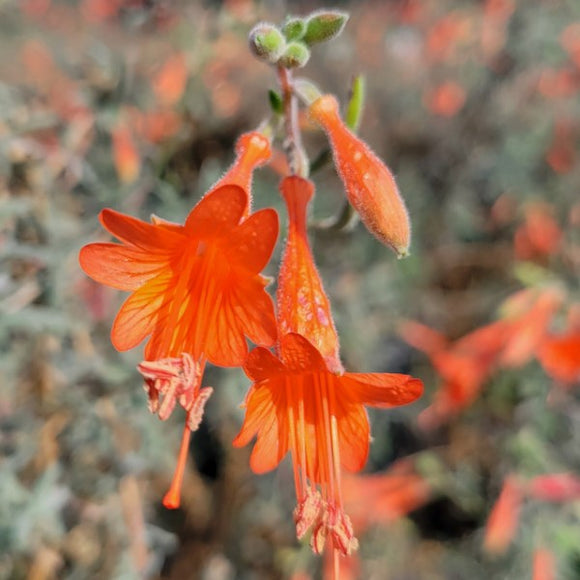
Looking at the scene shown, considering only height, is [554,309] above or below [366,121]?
below

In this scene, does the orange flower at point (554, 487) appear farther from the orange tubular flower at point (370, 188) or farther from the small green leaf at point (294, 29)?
the small green leaf at point (294, 29)

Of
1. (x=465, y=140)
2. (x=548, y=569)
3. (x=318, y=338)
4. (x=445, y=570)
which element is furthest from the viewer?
(x=465, y=140)

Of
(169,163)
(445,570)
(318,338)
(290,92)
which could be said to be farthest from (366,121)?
(318,338)

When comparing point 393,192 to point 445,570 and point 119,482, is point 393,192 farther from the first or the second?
point 445,570

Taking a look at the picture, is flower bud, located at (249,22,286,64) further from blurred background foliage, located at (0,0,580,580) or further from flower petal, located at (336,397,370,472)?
blurred background foliage, located at (0,0,580,580)

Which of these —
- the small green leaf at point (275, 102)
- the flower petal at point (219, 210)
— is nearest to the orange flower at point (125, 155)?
the small green leaf at point (275, 102)

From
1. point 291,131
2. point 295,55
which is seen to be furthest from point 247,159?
point 295,55
